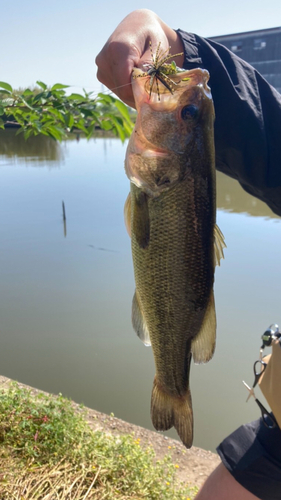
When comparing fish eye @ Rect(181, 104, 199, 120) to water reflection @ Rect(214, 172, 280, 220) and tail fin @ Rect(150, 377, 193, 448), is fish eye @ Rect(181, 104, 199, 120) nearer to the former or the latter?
tail fin @ Rect(150, 377, 193, 448)

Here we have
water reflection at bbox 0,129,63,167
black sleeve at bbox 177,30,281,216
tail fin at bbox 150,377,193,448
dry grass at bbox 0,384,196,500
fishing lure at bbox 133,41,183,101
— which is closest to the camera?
fishing lure at bbox 133,41,183,101

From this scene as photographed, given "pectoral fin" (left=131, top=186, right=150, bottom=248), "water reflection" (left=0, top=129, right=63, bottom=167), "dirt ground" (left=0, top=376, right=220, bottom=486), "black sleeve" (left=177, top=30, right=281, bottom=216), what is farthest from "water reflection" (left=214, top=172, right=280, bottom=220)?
"pectoral fin" (left=131, top=186, right=150, bottom=248)

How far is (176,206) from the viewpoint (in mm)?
1370

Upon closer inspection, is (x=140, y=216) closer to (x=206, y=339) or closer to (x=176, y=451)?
(x=206, y=339)

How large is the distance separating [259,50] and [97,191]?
40.9 ft

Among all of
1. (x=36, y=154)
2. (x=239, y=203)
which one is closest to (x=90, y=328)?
(x=239, y=203)

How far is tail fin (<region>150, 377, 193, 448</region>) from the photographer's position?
1.48m

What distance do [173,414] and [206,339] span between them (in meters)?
0.31

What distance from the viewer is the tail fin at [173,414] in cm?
148

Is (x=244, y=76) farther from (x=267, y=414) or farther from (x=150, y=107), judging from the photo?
(x=267, y=414)

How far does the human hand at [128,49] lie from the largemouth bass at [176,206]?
6cm

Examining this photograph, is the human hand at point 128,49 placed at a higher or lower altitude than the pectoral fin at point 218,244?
higher

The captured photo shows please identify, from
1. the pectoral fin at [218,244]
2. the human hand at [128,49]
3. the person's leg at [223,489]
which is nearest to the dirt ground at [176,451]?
the person's leg at [223,489]

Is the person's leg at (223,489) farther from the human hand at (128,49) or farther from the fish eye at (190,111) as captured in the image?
the human hand at (128,49)
